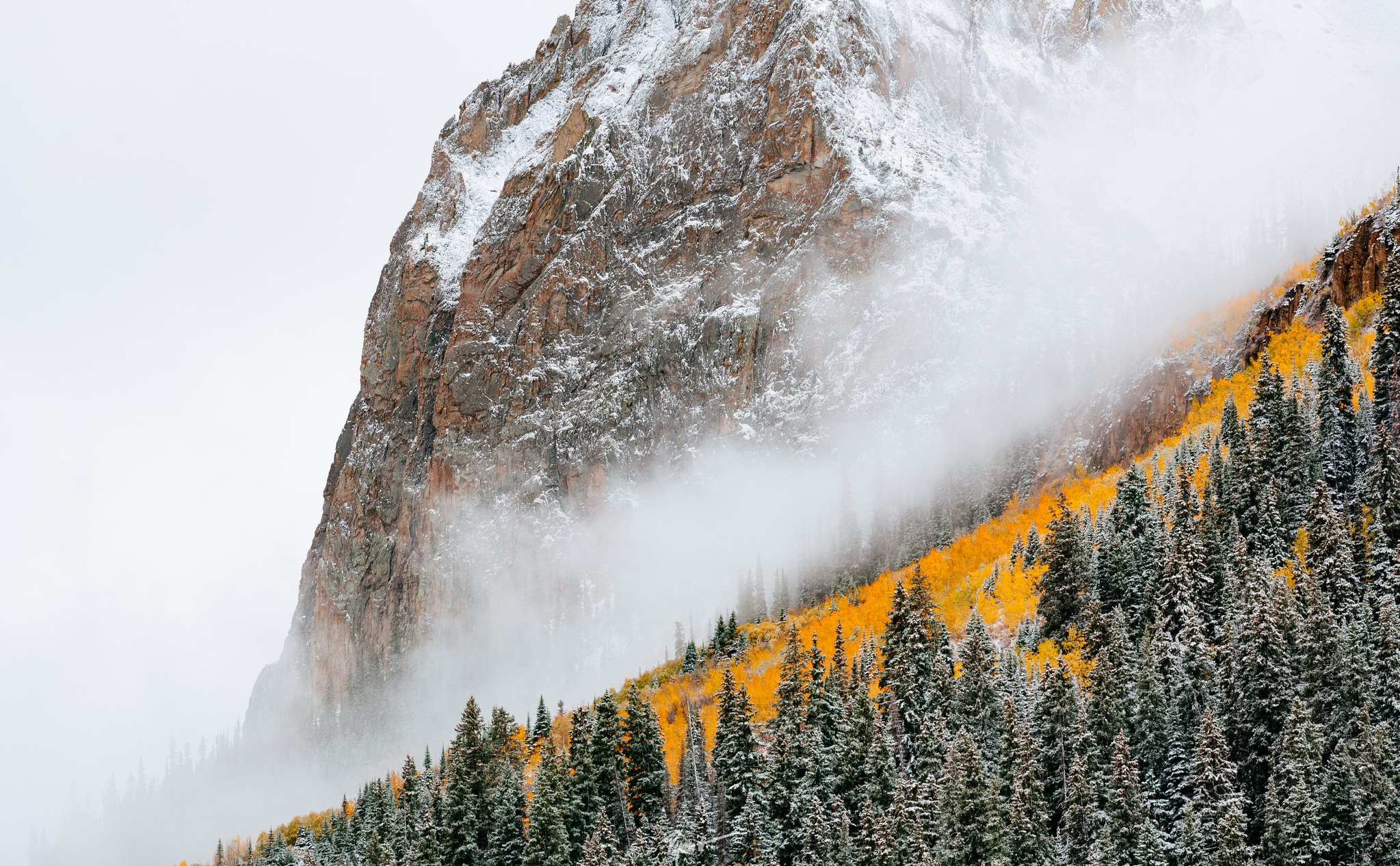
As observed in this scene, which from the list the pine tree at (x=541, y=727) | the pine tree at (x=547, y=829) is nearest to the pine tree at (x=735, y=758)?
the pine tree at (x=547, y=829)

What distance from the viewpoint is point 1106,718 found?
70.8m

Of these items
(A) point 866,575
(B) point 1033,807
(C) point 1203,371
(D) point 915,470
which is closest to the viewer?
(B) point 1033,807

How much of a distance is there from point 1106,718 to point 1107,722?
0.24 meters

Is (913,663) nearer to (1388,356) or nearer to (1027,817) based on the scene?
(1027,817)

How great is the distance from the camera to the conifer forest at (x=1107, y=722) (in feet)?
206

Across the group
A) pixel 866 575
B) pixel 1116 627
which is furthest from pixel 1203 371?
pixel 1116 627

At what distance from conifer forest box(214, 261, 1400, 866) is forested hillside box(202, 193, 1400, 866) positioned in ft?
0.58

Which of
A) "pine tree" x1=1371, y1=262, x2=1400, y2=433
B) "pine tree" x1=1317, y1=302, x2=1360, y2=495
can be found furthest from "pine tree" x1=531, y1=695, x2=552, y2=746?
"pine tree" x1=1371, y1=262, x2=1400, y2=433

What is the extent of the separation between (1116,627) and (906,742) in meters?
14.8

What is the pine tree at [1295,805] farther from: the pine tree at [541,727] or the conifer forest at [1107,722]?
the pine tree at [541,727]

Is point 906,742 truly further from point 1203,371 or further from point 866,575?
point 866,575

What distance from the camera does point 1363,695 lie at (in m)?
62.5

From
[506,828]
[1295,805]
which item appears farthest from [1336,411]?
[506,828]

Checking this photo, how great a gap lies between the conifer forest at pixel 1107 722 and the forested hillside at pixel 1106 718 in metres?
0.18
